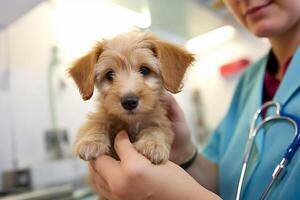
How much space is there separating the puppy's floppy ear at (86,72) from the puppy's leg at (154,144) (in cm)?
16

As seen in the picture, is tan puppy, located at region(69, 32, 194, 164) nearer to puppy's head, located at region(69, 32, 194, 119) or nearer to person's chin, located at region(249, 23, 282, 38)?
puppy's head, located at region(69, 32, 194, 119)

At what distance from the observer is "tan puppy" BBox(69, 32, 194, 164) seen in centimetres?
77

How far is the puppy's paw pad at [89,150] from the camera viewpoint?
2.60 feet

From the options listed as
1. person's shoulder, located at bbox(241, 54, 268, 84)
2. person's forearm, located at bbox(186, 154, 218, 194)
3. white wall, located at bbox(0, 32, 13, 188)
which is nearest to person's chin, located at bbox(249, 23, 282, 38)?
person's shoulder, located at bbox(241, 54, 268, 84)

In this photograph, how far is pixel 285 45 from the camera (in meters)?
1.14

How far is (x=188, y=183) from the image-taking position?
2.48 feet

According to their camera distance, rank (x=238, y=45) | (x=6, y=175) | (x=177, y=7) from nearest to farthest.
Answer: (x=6, y=175)
(x=177, y=7)
(x=238, y=45)

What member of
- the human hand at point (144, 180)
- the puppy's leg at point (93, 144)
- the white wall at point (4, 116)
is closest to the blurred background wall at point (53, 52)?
the white wall at point (4, 116)

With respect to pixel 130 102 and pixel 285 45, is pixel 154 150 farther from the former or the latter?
pixel 285 45

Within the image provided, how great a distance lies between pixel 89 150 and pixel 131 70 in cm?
20

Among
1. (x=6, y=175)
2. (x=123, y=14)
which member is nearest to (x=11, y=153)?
(x=6, y=175)

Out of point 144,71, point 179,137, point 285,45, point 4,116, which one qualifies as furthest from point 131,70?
point 4,116

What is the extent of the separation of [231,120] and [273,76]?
0.21 m

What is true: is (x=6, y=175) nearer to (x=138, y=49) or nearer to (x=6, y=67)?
(x=6, y=67)
